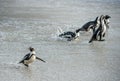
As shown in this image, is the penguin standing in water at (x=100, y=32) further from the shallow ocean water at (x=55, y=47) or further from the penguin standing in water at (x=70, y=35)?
the penguin standing in water at (x=70, y=35)

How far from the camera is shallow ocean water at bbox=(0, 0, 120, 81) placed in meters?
8.48

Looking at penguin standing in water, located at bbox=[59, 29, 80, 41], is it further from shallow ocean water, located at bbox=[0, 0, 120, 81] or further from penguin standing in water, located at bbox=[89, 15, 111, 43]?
penguin standing in water, located at bbox=[89, 15, 111, 43]

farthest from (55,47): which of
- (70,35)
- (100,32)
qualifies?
(100,32)

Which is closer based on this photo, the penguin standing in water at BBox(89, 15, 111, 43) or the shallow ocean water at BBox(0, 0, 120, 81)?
the shallow ocean water at BBox(0, 0, 120, 81)

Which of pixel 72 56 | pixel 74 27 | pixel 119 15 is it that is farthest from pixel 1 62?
pixel 119 15

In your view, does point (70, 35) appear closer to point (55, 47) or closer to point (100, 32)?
point (100, 32)

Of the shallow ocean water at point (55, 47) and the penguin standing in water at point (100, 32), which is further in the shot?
the penguin standing in water at point (100, 32)

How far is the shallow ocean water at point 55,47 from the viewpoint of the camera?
27.8 feet

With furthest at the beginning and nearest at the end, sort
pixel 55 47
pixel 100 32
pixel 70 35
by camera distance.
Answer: pixel 100 32 < pixel 70 35 < pixel 55 47

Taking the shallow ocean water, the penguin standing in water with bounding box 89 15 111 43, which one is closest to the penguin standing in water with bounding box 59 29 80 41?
the shallow ocean water

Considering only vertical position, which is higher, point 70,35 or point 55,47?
point 70,35

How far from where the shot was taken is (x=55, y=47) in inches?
428

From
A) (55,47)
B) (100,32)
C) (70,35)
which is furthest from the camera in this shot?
(100,32)

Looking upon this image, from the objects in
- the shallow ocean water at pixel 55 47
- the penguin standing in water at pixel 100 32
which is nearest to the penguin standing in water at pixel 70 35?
the shallow ocean water at pixel 55 47
